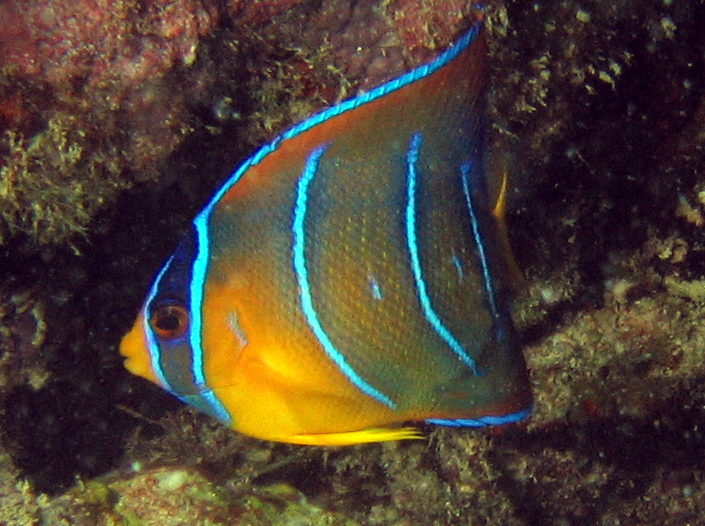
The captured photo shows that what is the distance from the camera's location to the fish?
5.47 ft

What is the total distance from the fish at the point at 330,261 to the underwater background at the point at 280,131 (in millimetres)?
269

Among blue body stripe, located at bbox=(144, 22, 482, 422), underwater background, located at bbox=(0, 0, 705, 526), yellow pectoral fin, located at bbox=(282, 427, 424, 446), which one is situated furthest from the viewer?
underwater background, located at bbox=(0, 0, 705, 526)

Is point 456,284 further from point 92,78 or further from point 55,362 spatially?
point 55,362

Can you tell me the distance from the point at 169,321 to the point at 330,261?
464mm

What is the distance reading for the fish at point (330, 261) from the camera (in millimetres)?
1668

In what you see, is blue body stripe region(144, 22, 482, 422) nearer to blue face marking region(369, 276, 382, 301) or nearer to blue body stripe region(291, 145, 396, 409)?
blue body stripe region(291, 145, 396, 409)

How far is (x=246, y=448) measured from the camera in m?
4.13

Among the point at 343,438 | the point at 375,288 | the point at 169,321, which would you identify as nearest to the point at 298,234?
the point at 375,288

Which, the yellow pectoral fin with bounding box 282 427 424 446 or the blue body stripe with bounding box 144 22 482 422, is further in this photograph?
the yellow pectoral fin with bounding box 282 427 424 446

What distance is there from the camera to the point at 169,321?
1.67 meters

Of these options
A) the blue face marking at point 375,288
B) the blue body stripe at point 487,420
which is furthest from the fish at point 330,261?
the blue body stripe at point 487,420

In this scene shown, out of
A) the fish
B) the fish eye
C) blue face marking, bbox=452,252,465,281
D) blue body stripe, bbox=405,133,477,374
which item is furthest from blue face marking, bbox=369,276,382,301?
the fish eye

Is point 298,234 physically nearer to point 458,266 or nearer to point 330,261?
point 330,261

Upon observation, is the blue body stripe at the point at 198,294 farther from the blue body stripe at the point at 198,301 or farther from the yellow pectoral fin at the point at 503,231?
the yellow pectoral fin at the point at 503,231
